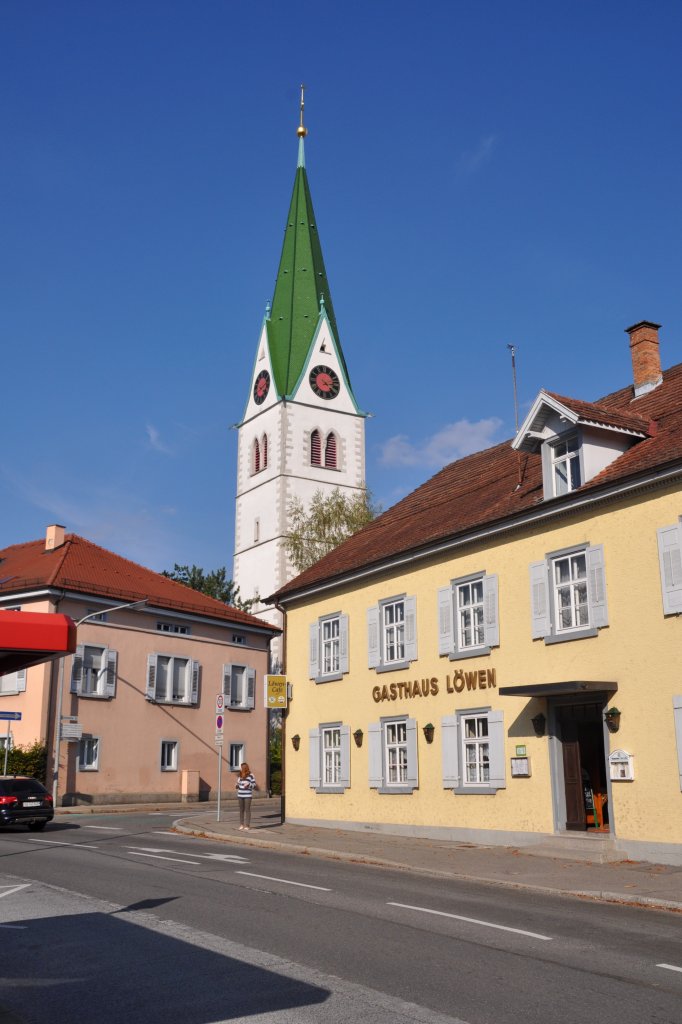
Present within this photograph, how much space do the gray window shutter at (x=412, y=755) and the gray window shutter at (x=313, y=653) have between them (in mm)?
4412

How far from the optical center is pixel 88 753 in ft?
117

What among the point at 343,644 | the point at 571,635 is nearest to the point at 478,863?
the point at 571,635

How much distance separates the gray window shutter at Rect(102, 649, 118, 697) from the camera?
36.4 metres

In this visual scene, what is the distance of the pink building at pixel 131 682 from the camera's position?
34781 millimetres

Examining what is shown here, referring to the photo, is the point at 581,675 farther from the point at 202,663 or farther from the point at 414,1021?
the point at 202,663

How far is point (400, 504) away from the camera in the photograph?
29266 mm

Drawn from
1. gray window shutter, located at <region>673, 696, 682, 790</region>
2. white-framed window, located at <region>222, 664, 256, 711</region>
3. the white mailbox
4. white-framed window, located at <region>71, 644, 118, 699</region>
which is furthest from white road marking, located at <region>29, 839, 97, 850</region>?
white-framed window, located at <region>222, 664, 256, 711</region>

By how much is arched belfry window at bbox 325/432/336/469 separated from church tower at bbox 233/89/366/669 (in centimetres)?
7

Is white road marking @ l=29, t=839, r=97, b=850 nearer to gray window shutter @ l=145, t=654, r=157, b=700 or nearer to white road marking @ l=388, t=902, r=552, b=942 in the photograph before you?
white road marking @ l=388, t=902, r=552, b=942

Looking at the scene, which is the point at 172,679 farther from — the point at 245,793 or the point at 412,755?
the point at 412,755

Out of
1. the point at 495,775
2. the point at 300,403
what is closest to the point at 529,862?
the point at 495,775

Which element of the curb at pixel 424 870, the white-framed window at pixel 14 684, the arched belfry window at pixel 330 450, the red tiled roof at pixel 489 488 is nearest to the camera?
the curb at pixel 424 870

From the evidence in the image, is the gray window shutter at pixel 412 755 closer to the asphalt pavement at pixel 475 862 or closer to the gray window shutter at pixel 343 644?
the asphalt pavement at pixel 475 862

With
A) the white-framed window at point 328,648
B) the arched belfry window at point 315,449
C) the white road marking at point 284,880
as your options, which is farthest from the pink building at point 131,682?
the arched belfry window at point 315,449
